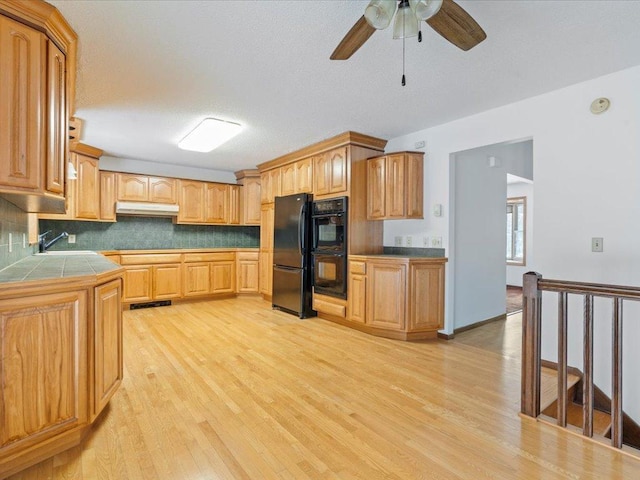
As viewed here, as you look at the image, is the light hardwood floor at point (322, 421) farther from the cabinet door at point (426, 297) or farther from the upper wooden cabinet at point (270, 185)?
the upper wooden cabinet at point (270, 185)

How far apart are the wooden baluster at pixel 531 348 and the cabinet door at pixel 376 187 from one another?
6.74ft

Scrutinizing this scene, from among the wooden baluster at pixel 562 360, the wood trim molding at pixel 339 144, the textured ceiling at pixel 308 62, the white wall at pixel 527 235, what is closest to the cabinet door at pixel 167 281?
the textured ceiling at pixel 308 62

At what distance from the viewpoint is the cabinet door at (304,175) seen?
466 centimetres

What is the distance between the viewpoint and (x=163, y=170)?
18.7 feet

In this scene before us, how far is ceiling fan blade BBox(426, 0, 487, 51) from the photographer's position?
1.58m

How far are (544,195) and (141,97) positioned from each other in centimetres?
375

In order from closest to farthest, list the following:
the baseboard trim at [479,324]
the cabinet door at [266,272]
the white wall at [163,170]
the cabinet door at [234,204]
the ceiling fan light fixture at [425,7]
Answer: the ceiling fan light fixture at [425,7]
the baseboard trim at [479,324]
the white wall at [163,170]
the cabinet door at [266,272]
the cabinet door at [234,204]

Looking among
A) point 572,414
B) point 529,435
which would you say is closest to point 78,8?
point 529,435

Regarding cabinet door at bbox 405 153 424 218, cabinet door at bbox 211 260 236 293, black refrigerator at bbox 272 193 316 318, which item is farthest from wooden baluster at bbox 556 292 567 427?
cabinet door at bbox 211 260 236 293

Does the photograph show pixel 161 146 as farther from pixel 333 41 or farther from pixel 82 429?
pixel 82 429

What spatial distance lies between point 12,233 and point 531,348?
150 inches

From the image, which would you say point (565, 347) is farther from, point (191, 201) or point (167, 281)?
point (191, 201)

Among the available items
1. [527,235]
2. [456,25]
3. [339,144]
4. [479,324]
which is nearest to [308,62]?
[456,25]

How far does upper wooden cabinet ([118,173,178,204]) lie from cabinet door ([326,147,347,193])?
2888 millimetres
